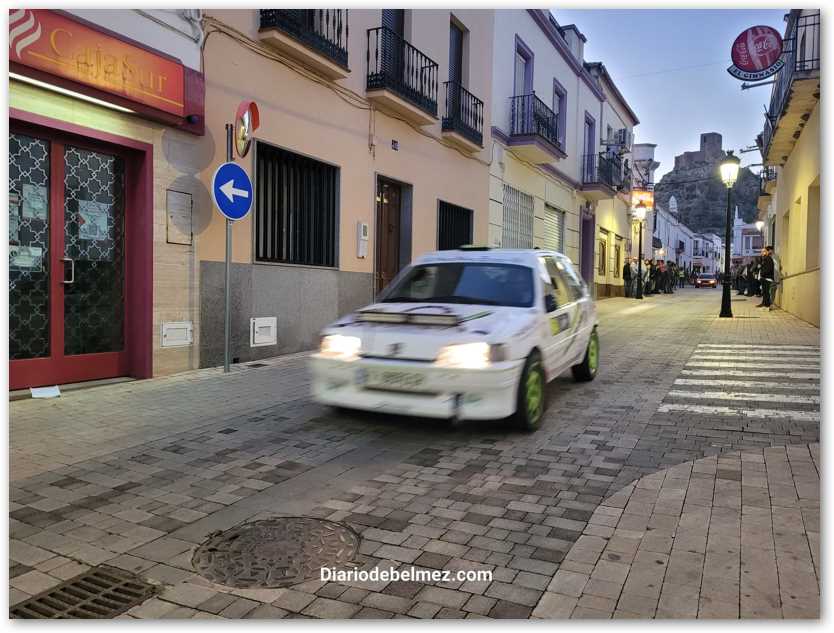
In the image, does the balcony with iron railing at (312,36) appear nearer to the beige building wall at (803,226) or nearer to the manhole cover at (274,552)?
the manhole cover at (274,552)

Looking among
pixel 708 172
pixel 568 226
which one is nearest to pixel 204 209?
pixel 568 226

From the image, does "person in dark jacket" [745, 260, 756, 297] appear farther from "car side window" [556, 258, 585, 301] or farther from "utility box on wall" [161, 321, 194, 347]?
"utility box on wall" [161, 321, 194, 347]

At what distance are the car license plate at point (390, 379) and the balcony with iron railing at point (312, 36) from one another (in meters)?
6.05

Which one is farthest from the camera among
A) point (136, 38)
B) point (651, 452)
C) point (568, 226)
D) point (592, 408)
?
point (568, 226)

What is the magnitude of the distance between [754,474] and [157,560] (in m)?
3.86

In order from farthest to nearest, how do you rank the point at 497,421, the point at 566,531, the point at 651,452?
the point at 497,421 → the point at 651,452 → the point at 566,531

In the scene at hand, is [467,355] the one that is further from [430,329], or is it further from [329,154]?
[329,154]

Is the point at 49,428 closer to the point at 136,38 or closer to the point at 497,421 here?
the point at 497,421

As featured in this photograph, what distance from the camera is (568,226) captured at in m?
23.6

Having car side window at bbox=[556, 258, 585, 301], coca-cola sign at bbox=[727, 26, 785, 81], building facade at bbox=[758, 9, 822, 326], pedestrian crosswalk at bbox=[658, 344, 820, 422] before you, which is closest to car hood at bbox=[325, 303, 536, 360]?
car side window at bbox=[556, 258, 585, 301]

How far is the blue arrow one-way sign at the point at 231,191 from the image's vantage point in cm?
775

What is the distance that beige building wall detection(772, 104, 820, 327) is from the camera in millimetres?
14492

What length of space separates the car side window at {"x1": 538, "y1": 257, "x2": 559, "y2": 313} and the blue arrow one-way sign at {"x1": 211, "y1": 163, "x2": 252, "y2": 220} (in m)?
3.88

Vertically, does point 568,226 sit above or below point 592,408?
above
